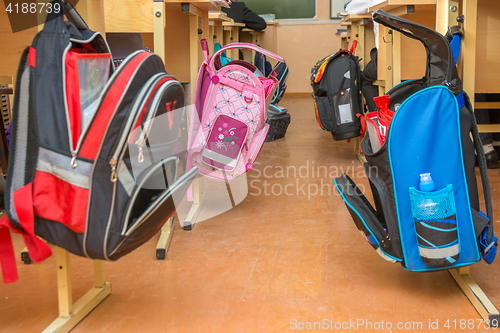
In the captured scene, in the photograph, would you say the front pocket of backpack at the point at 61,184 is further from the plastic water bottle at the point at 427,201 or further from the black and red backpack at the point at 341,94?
the black and red backpack at the point at 341,94

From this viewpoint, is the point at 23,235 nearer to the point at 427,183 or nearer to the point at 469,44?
the point at 427,183

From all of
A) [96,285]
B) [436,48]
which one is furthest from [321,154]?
[96,285]

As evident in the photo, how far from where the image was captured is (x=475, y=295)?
116cm

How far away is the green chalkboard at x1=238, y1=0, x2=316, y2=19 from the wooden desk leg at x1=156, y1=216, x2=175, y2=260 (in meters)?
5.47

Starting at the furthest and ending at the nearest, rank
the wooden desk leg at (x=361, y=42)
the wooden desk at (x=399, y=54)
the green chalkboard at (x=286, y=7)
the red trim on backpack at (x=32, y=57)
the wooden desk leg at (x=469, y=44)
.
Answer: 1. the green chalkboard at (x=286, y=7)
2. the wooden desk leg at (x=361, y=42)
3. the wooden desk at (x=399, y=54)
4. the wooden desk leg at (x=469, y=44)
5. the red trim on backpack at (x=32, y=57)

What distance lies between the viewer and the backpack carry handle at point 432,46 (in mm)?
1128

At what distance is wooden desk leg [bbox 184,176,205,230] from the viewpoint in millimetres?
1774

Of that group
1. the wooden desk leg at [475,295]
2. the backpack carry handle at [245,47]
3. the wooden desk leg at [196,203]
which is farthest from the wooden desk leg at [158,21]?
the wooden desk leg at [475,295]

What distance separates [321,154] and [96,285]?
6.72 ft

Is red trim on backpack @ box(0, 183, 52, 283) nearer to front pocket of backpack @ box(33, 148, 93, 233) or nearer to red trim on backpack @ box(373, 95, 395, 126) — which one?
front pocket of backpack @ box(33, 148, 93, 233)

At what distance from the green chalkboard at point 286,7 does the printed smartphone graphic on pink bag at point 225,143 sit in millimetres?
5150

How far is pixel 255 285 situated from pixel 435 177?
1.87 feet

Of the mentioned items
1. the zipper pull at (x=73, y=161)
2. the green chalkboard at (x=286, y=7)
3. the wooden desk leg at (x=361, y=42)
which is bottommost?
the zipper pull at (x=73, y=161)

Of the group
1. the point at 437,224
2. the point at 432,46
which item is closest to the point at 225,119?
the point at 432,46
